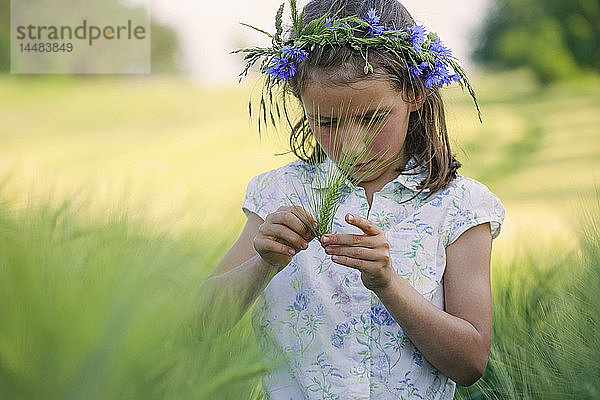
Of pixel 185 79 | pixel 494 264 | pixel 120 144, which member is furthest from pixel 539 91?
pixel 494 264

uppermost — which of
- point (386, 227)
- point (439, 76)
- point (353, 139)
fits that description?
point (439, 76)

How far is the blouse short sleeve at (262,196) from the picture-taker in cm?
120

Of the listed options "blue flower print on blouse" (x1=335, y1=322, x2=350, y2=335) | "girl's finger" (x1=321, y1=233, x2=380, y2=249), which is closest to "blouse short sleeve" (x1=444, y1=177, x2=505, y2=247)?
"blue flower print on blouse" (x1=335, y1=322, x2=350, y2=335)

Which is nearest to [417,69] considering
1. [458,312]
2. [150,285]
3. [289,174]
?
[289,174]

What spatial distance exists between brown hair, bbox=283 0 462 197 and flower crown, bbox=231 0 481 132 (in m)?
0.01

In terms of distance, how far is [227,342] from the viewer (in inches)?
15.5

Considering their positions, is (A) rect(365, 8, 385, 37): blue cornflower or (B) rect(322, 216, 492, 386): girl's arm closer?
(B) rect(322, 216, 492, 386): girl's arm

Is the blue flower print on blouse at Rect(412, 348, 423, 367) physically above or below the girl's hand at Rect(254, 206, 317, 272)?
below

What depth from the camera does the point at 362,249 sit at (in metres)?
0.83

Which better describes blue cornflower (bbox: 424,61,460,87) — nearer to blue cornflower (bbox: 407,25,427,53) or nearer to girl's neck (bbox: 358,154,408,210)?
blue cornflower (bbox: 407,25,427,53)

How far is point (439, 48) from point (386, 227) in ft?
1.06

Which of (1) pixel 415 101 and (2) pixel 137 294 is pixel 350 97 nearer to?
(1) pixel 415 101

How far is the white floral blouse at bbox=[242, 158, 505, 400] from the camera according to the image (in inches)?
42.1

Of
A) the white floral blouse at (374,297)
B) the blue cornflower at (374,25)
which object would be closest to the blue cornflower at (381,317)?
the white floral blouse at (374,297)
